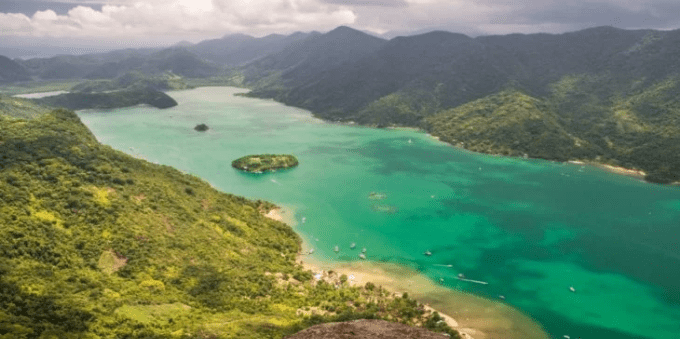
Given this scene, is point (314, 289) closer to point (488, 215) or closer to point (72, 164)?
point (72, 164)

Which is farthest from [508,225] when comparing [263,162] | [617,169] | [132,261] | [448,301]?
[263,162]

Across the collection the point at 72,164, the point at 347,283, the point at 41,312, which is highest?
the point at 72,164

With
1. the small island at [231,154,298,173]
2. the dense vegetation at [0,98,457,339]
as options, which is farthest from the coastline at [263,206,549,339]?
the small island at [231,154,298,173]

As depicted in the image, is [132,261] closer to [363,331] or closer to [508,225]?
[363,331]

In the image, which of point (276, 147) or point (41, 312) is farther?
point (276, 147)

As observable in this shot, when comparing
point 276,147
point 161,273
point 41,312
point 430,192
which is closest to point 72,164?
point 161,273

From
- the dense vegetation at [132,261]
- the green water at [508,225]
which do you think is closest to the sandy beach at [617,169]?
the green water at [508,225]
